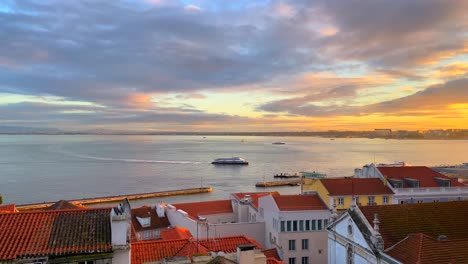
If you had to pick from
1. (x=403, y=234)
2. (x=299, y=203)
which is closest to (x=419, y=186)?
(x=299, y=203)

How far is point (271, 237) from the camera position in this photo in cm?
3569

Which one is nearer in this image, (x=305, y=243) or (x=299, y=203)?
(x=305, y=243)

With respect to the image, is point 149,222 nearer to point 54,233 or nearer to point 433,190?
point 54,233

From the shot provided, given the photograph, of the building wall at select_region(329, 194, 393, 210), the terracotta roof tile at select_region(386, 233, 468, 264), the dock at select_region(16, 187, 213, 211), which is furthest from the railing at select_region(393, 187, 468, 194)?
the dock at select_region(16, 187, 213, 211)

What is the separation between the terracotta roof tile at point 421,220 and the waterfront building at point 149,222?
2368cm

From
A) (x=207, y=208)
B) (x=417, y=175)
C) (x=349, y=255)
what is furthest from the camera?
(x=207, y=208)

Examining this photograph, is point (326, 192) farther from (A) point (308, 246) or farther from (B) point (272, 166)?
(B) point (272, 166)

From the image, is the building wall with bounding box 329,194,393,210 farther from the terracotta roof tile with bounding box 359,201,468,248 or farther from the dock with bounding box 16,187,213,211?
the dock with bounding box 16,187,213,211

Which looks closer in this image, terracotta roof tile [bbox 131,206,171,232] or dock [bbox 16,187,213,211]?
terracotta roof tile [bbox 131,206,171,232]

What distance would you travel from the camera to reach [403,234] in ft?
66.9

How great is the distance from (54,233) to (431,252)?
589 inches

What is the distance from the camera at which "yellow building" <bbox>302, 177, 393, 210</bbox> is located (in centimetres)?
3588

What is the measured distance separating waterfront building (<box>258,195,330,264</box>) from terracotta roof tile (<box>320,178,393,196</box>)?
232 centimetres

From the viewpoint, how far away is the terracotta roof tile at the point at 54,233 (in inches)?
493
